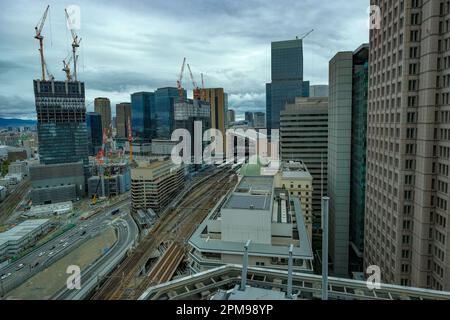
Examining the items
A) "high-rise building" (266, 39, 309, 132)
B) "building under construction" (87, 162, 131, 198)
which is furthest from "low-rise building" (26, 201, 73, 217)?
"high-rise building" (266, 39, 309, 132)

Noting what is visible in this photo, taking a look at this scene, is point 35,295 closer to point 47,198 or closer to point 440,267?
point 440,267

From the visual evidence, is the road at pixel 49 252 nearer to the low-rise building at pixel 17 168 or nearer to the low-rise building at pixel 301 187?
the low-rise building at pixel 301 187

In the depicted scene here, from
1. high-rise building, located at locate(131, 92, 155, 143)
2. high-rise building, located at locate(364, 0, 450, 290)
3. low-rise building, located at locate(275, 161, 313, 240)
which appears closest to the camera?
high-rise building, located at locate(364, 0, 450, 290)

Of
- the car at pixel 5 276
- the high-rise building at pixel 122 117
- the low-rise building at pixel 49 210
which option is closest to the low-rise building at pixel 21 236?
the car at pixel 5 276

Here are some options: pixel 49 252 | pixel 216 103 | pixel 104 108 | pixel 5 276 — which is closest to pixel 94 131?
pixel 104 108

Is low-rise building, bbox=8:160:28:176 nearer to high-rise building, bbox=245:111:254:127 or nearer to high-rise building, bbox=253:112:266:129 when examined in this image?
high-rise building, bbox=253:112:266:129

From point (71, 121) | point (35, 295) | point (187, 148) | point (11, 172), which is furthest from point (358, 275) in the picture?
point (11, 172)

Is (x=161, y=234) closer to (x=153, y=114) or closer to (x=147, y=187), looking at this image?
(x=147, y=187)
